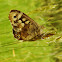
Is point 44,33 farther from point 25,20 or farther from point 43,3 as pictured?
point 43,3

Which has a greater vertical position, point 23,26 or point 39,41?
point 23,26

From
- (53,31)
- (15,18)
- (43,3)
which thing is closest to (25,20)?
(15,18)

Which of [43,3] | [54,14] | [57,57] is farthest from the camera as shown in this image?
[43,3]

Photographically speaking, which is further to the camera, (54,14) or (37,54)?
(54,14)

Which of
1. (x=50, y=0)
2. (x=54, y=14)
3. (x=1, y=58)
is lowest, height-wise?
(x=1, y=58)
